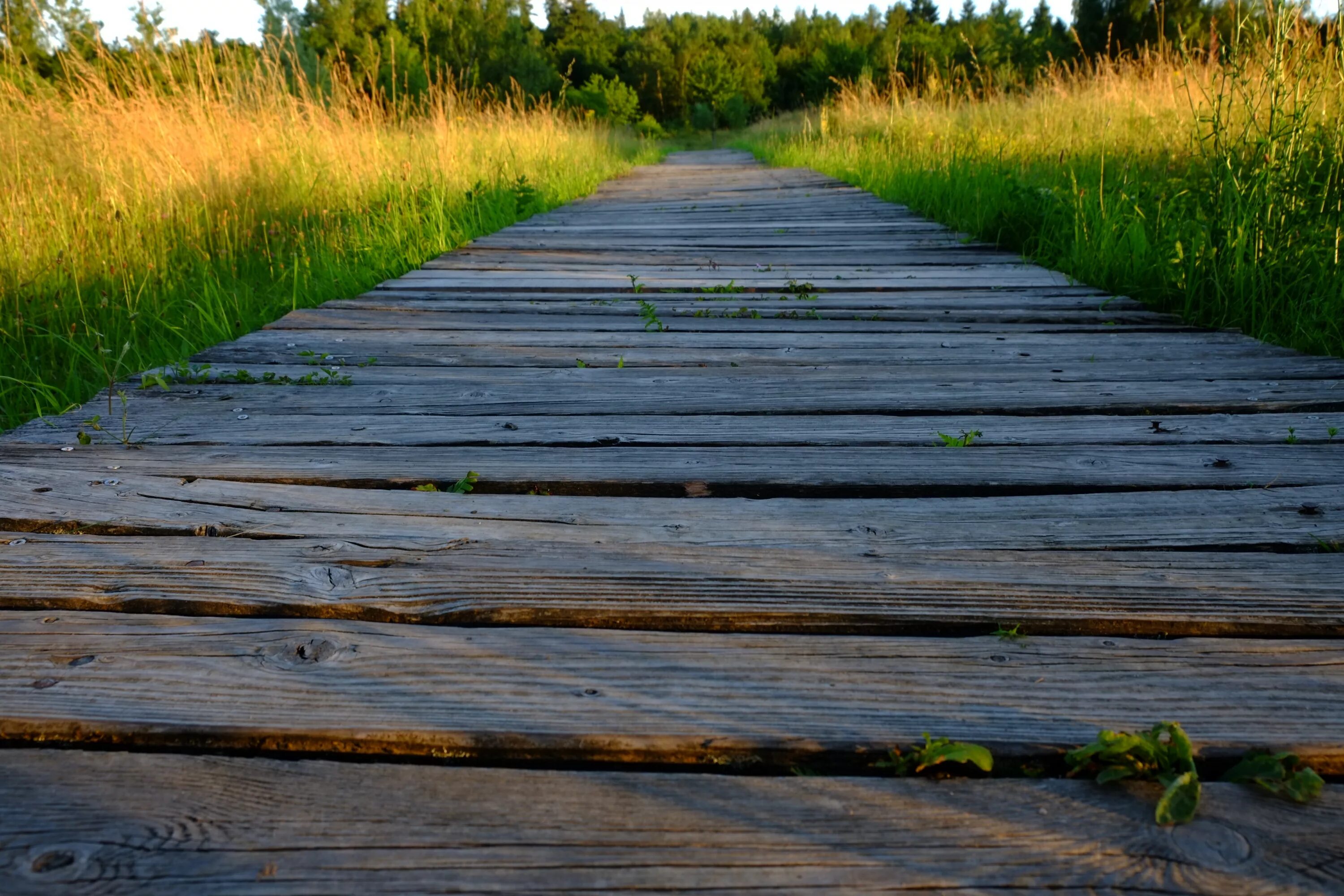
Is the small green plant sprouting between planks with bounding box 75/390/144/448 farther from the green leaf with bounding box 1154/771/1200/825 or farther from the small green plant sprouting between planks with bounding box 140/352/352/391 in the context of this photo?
the green leaf with bounding box 1154/771/1200/825

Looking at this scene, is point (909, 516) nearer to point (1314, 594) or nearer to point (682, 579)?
point (682, 579)

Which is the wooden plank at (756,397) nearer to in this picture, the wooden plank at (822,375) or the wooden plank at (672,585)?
the wooden plank at (822,375)

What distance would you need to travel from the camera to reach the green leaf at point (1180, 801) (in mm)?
865

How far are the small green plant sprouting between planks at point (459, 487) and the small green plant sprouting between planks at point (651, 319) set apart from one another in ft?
4.66

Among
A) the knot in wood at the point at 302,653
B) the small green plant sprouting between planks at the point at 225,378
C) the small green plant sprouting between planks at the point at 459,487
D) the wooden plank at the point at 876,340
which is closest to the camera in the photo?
the knot in wood at the point at 302,653

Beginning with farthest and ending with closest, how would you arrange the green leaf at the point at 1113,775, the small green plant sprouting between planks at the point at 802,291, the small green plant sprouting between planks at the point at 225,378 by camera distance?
the small green plant sprouting between planks at the point at 802,291, the small green plant sprouting between planks at the point at 225,378, the green leaf at the point at 1113,775

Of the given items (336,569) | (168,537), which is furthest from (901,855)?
(168,537)

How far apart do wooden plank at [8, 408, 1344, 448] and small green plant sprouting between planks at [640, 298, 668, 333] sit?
38.3 inches

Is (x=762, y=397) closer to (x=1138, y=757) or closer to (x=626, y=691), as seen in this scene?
(x=626, y=691)

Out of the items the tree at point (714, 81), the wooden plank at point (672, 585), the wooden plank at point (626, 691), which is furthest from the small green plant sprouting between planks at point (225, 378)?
the tree at point (714, 81)

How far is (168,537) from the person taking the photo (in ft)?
4.86

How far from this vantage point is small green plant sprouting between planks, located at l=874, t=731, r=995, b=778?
0.93 m

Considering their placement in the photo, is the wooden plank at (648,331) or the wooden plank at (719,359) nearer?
the wooden plank at (719,359)

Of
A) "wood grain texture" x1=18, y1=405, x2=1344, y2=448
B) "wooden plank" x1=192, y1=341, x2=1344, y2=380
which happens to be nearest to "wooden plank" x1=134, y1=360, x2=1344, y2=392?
"wooden plank" x1=192, y1=341, x2=1344, y2=380
